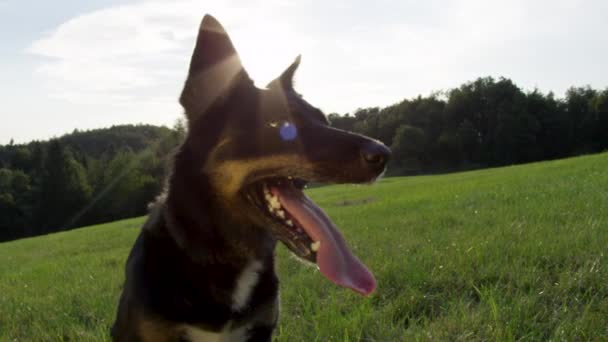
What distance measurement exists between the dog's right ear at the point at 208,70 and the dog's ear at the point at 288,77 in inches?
18.3

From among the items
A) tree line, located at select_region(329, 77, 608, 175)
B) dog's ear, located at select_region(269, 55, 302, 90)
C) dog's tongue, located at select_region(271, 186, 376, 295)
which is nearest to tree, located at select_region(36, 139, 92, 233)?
tree line, located at select_region(329, 77, 608, 175)

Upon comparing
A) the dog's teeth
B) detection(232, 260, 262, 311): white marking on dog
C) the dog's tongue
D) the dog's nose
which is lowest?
detection(232, 260, 262, 311): white marking on dog

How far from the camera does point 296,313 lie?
176 inches

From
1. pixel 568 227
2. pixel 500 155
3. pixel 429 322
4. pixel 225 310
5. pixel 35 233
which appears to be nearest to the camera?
pixel 225 310

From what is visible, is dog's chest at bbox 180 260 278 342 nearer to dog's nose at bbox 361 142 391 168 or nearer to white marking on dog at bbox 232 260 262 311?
white marking on dog at bbox 232 260 262 311

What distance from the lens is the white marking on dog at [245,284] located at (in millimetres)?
3107

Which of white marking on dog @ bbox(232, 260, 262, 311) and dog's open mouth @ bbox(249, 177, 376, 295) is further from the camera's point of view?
white marking on dog @ bbox(232, 260, 262, 311)

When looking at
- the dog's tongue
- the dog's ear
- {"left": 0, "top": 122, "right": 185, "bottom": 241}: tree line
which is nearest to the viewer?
the dog's tongue

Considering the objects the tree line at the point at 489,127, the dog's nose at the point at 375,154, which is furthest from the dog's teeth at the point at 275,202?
the tree line at the point at 489,127

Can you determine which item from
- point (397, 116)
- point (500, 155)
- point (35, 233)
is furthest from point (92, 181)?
point (500, 155)

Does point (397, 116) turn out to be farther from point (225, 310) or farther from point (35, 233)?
point (225, 310)

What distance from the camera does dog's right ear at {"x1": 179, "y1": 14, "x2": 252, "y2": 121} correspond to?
10.5 ft

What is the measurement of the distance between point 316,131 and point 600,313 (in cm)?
237

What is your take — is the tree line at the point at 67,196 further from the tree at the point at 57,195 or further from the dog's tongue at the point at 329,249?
the dog's tongue at the point at 329,249
